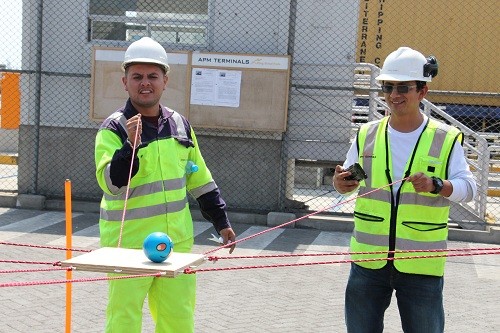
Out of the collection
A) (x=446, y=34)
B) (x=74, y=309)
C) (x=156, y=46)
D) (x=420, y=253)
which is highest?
(x=446, y=34)

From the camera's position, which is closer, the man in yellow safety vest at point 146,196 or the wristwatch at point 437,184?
the wristwatch at point 437,184

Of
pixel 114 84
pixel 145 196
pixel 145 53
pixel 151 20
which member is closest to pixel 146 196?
pixel 145 196

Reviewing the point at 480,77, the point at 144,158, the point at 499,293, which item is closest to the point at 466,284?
the point at 499,293

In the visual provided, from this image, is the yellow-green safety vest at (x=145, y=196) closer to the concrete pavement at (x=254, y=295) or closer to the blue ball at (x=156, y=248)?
the blue ball at (x=156, y=248)

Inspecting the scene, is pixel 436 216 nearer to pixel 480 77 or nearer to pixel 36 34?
pixel 36 34

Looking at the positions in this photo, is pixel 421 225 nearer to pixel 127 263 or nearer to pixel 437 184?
pixel 437 184

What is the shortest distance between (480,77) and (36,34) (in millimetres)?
11561

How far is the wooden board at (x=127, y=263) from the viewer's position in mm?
3504

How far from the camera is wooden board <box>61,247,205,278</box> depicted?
350cm

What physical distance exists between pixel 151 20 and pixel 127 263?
9564 mm

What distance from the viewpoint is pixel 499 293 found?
28.0 feet

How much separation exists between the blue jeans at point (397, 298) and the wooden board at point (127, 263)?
96cm

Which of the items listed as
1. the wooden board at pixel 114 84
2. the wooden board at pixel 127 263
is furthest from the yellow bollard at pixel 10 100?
the wooden board at pixel 127 263

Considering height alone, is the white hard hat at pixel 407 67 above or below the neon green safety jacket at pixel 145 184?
above
